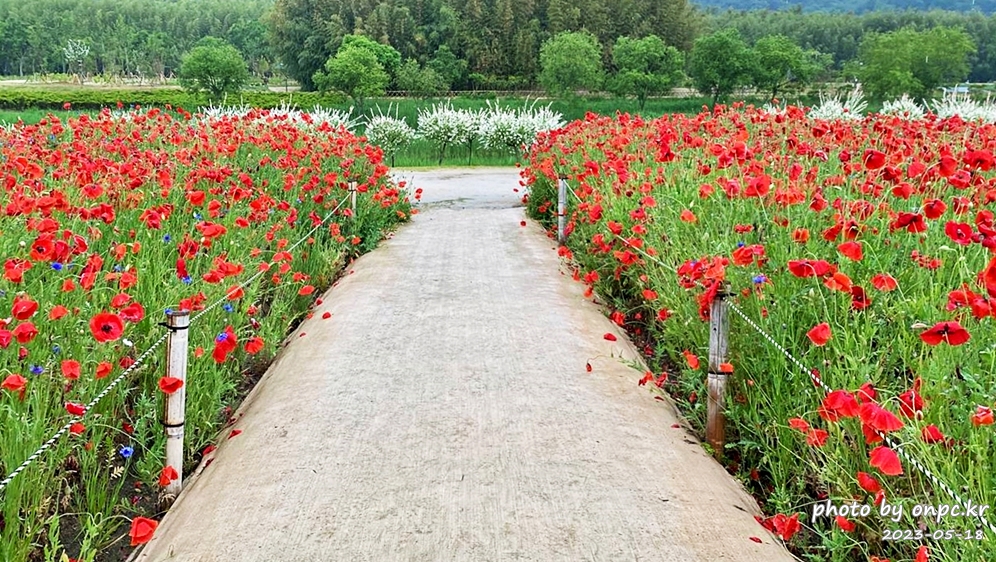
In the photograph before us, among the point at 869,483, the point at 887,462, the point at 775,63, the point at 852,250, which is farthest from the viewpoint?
the point at 775,63

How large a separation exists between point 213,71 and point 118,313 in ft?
118

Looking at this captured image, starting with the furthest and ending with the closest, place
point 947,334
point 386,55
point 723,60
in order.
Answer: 1. point 386,55
2. point 723,60
3. point 947,334

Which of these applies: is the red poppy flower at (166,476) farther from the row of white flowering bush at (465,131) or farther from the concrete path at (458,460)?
the row of white flowering bush at (465,131)

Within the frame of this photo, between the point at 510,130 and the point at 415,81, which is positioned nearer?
the point at 510,130

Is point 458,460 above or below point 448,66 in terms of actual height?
below

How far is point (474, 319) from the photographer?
5.13 m

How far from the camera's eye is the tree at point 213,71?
35.8 metres

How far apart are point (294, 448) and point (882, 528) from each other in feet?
6.87

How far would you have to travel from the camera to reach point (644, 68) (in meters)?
49.0

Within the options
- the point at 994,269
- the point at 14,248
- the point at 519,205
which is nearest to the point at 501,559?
the point at 994,269

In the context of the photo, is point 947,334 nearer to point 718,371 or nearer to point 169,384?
point 718,371

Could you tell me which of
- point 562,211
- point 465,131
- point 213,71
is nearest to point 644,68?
point 213,71

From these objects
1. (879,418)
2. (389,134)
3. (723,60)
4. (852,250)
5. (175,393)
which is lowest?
(175,393)

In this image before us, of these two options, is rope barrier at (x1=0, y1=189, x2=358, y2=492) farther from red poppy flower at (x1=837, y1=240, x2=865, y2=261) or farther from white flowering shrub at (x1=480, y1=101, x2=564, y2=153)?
white flowering shrub at (x1=480, y1=101, x2=564, y2=153)
